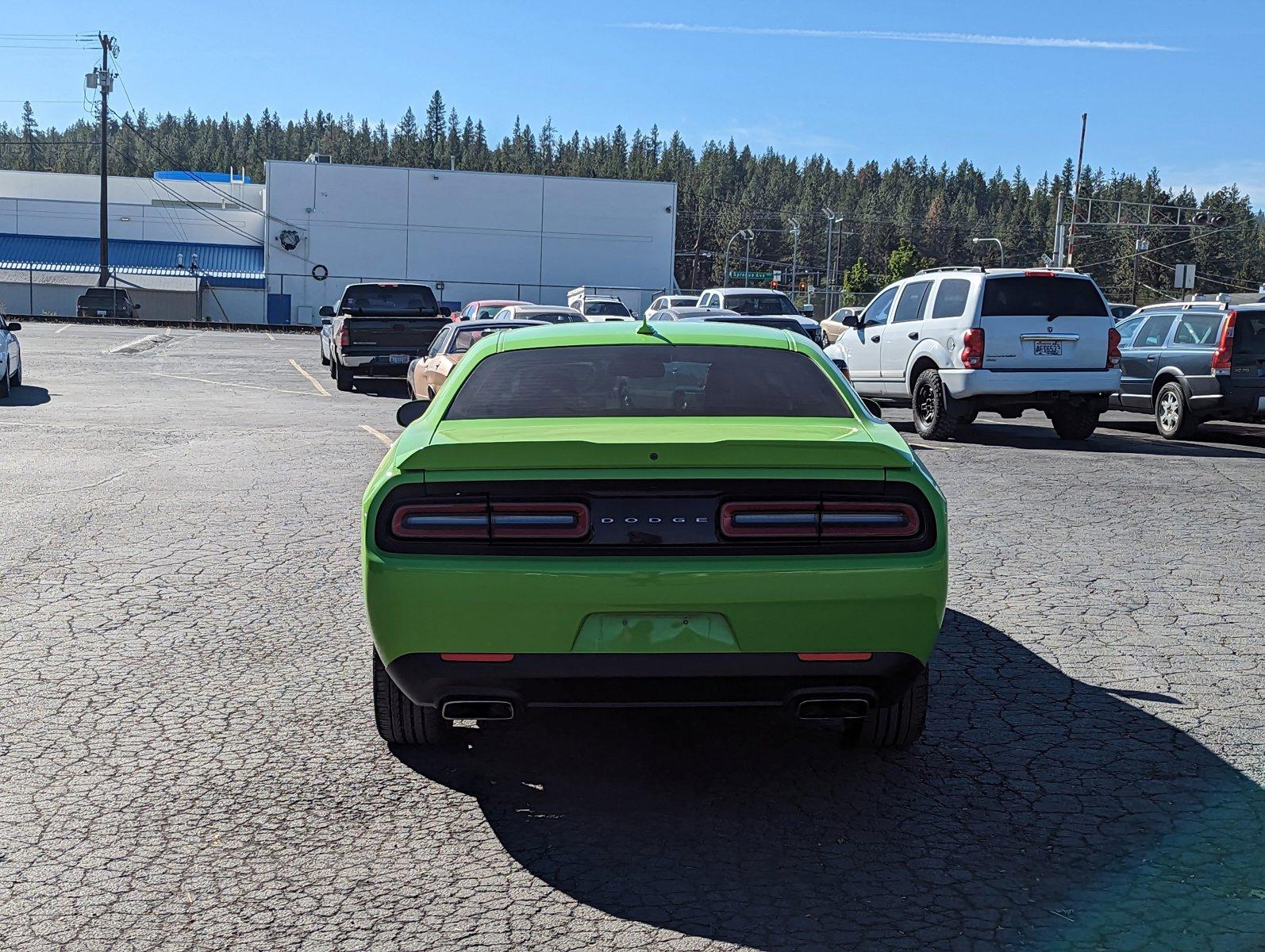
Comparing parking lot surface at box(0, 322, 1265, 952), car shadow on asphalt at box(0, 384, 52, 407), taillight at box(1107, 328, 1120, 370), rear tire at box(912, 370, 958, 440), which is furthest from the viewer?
car shadow on asphalt at box(0, 384, 52, 407)

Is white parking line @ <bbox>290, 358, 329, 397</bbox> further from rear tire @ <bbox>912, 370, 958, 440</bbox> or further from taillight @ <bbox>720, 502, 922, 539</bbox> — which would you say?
taillight @ <bbox>720, 502, 922, 539</bbox>

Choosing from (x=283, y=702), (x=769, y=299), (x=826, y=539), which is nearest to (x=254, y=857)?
(x=283, y=702)

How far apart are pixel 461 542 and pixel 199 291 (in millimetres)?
73117

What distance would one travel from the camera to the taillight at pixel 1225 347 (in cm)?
1622

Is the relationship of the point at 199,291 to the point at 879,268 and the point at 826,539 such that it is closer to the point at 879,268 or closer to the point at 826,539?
the point at 826,539

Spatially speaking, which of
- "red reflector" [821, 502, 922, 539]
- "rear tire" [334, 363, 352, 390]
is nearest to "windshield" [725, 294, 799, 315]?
"rear tire" [334, 363, 352, 390]

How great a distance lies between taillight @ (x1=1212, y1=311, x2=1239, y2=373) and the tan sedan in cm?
836

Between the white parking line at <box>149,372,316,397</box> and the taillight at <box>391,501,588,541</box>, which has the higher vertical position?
the taillight at <box>391,501,588,541</box>

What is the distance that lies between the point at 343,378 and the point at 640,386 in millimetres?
17854

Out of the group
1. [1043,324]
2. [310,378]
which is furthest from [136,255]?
[1043,324]

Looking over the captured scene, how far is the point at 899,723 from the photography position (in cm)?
464

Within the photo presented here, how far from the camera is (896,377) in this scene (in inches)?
666

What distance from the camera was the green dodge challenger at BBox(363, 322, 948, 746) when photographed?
12.9 ft

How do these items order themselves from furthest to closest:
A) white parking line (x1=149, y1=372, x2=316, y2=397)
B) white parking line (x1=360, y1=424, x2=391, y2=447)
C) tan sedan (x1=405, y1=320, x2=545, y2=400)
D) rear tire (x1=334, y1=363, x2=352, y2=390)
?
rear tire (x1=334, y1=363, x2=352, y2=390), white parking line (x1=149, y1=372, x2=316, y2=397), tan sedan (x1=405, y1=320, x2=545, y2=400), white parking line (x1=360, y1=424, x2=391, y2=447)
